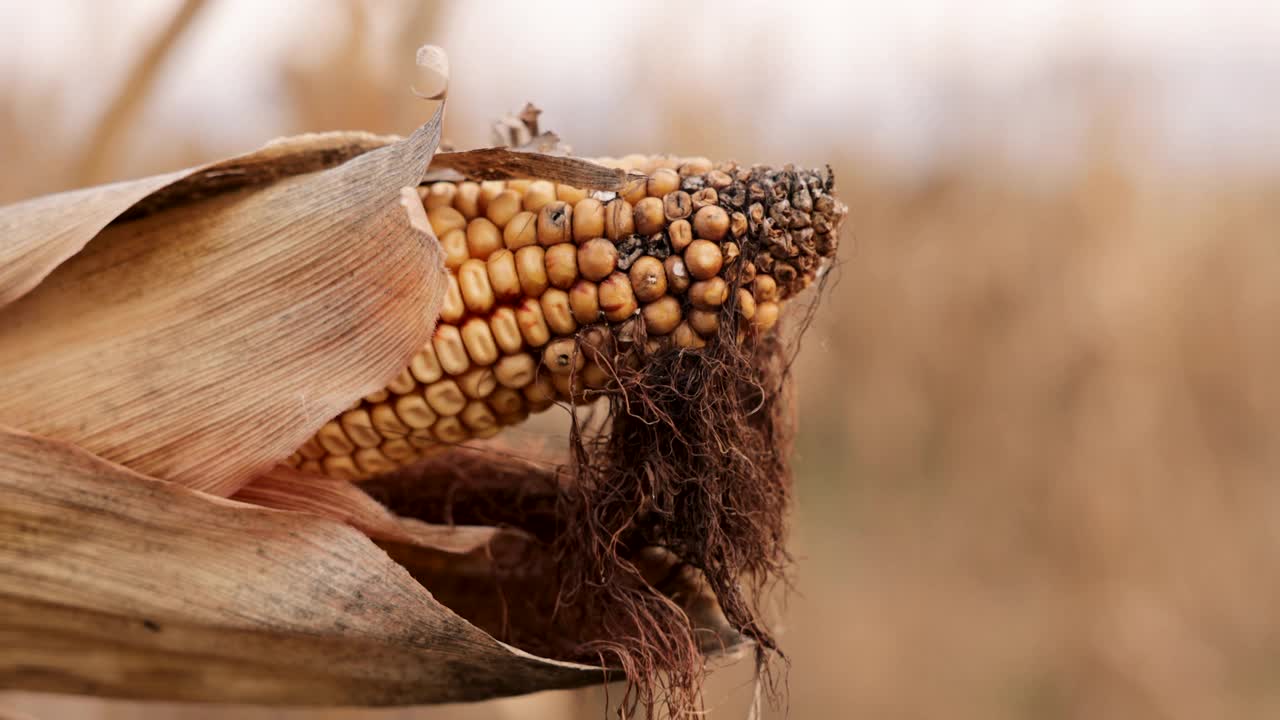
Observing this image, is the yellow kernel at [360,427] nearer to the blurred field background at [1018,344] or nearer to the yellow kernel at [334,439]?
the yellow kernel at [334,439]

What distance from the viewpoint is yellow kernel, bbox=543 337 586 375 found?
609 millimetres

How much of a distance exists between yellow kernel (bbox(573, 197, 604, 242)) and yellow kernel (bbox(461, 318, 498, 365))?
0.30 feet

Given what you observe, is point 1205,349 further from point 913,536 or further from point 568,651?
point 568,651

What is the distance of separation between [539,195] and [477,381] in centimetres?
15

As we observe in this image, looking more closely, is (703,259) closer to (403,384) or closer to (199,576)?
(403,384)

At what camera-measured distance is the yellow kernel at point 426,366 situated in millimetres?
615

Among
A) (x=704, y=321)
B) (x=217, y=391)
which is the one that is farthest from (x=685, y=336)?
(x=217, y=391)

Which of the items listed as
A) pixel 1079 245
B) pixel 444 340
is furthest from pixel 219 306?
pixel 1079 245

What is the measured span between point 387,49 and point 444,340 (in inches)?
37.7

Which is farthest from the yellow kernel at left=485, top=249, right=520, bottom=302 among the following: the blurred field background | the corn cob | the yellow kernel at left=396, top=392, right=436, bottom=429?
the blurred field background

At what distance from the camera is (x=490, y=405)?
0.65 m

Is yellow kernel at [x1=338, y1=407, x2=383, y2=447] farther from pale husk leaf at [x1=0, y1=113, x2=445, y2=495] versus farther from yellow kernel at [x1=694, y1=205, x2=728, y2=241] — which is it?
yellow kernel at [x1=694, y1=205, x2=728, y2=241]

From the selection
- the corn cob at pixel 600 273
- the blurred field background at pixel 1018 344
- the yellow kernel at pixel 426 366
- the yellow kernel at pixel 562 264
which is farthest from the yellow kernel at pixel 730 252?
the blurred field background at pixel 1018 344

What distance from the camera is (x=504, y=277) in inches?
23.7
